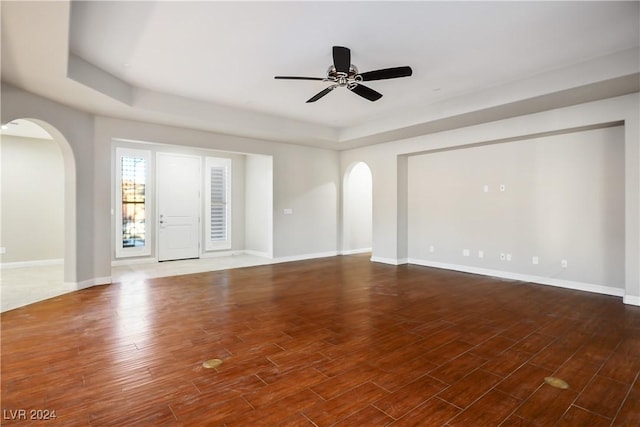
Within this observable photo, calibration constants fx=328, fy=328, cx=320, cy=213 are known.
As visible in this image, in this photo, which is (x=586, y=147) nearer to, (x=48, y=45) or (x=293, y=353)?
(x=293, y=353)

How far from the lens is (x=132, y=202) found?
7.22 m

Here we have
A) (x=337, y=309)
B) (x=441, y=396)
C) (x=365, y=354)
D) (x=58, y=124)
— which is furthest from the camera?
(x=58, y=124)

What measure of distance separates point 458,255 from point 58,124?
278 inches

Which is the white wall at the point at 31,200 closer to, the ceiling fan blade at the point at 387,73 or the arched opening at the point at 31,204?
the arched opening at the point at 31,204

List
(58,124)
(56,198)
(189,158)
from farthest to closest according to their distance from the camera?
(189,158) → (56,198) → (58,124)

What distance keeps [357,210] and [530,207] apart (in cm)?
448

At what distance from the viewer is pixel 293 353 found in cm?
283

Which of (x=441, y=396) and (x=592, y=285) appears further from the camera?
(x=592, y=285)

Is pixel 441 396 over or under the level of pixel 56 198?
under

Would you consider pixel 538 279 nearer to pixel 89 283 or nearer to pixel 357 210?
pixel 357 210

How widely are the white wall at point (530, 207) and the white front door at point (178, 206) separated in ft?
17.2

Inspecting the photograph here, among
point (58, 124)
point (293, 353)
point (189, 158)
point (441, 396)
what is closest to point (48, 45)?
Result: point (58, 124)

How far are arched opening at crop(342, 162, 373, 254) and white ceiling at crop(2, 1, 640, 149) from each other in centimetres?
357

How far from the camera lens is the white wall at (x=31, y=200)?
6684 millimetres
